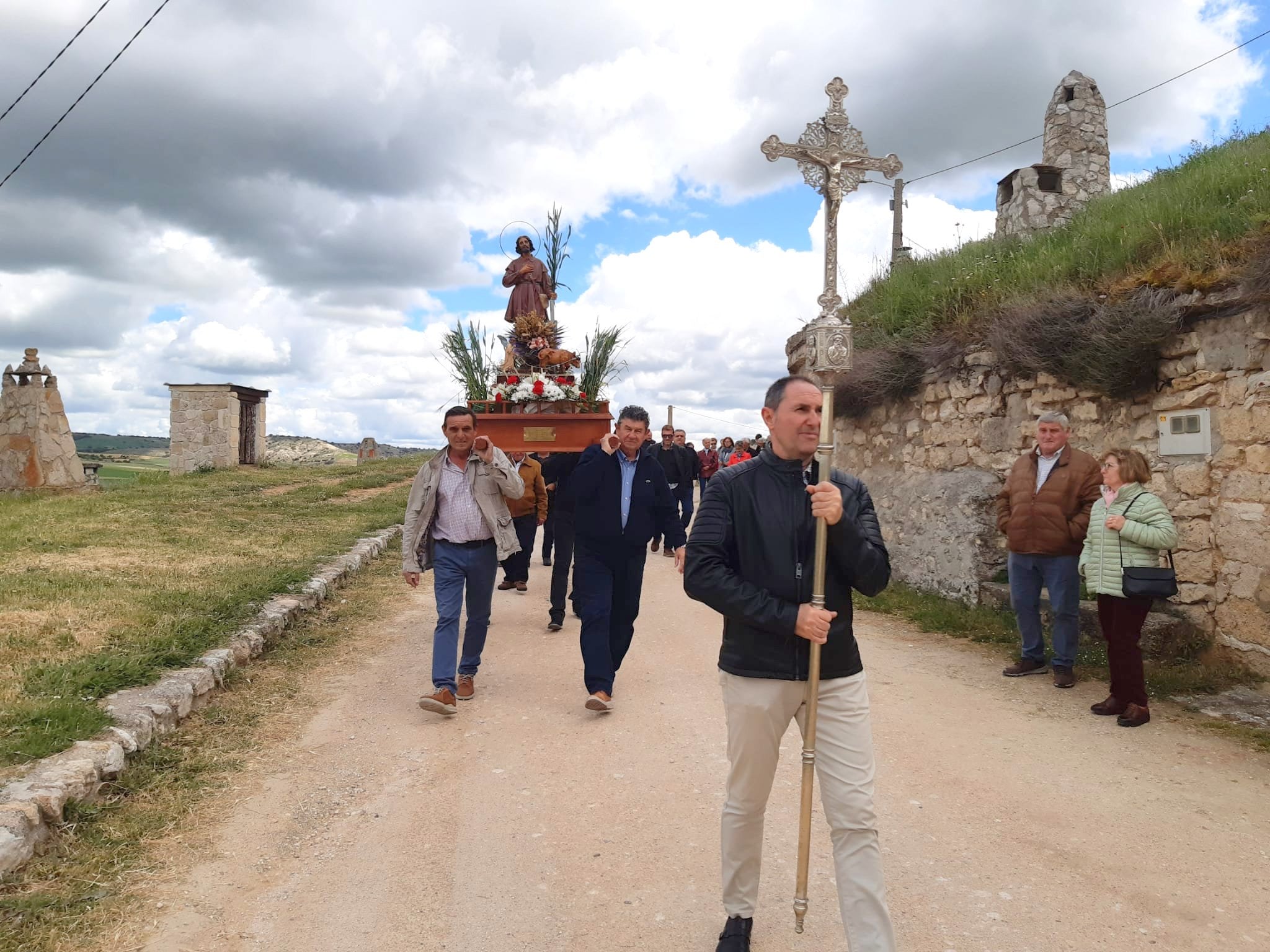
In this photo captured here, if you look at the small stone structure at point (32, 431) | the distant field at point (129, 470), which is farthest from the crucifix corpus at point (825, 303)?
the distant field at point (129, 470)

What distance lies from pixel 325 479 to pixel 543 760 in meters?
19.2

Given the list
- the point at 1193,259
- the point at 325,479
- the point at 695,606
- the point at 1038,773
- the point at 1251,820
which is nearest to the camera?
the point at 1251,820

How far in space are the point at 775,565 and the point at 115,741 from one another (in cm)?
342

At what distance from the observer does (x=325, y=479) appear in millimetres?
22562

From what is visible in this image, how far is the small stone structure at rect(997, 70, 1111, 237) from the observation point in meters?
14.0

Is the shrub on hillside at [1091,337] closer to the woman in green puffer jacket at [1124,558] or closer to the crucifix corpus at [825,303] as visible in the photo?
the woman in green puffer jacket at [1124,558]

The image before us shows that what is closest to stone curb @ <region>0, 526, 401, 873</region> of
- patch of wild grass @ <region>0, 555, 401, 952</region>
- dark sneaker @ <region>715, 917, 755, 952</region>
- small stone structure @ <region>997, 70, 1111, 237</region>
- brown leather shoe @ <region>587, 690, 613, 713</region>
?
patch of wild grass @ <region>0, 555, 401, 952</region>

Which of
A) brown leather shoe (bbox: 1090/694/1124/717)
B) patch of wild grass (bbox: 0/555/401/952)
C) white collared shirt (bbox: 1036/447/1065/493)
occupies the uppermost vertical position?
white collared shirt (bbox: 1036/447/1065/493)

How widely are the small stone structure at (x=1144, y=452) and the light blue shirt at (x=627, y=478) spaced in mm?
3785

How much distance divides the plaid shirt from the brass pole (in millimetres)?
3293

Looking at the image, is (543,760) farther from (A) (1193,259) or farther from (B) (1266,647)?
(A) (1193,259)

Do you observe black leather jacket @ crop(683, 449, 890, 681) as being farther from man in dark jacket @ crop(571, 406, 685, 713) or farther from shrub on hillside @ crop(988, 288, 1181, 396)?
shrub on hillside @ crop(988, 288, 1181, 396)

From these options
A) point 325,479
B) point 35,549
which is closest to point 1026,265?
point 35,549

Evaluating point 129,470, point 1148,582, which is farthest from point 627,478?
point 129,470
